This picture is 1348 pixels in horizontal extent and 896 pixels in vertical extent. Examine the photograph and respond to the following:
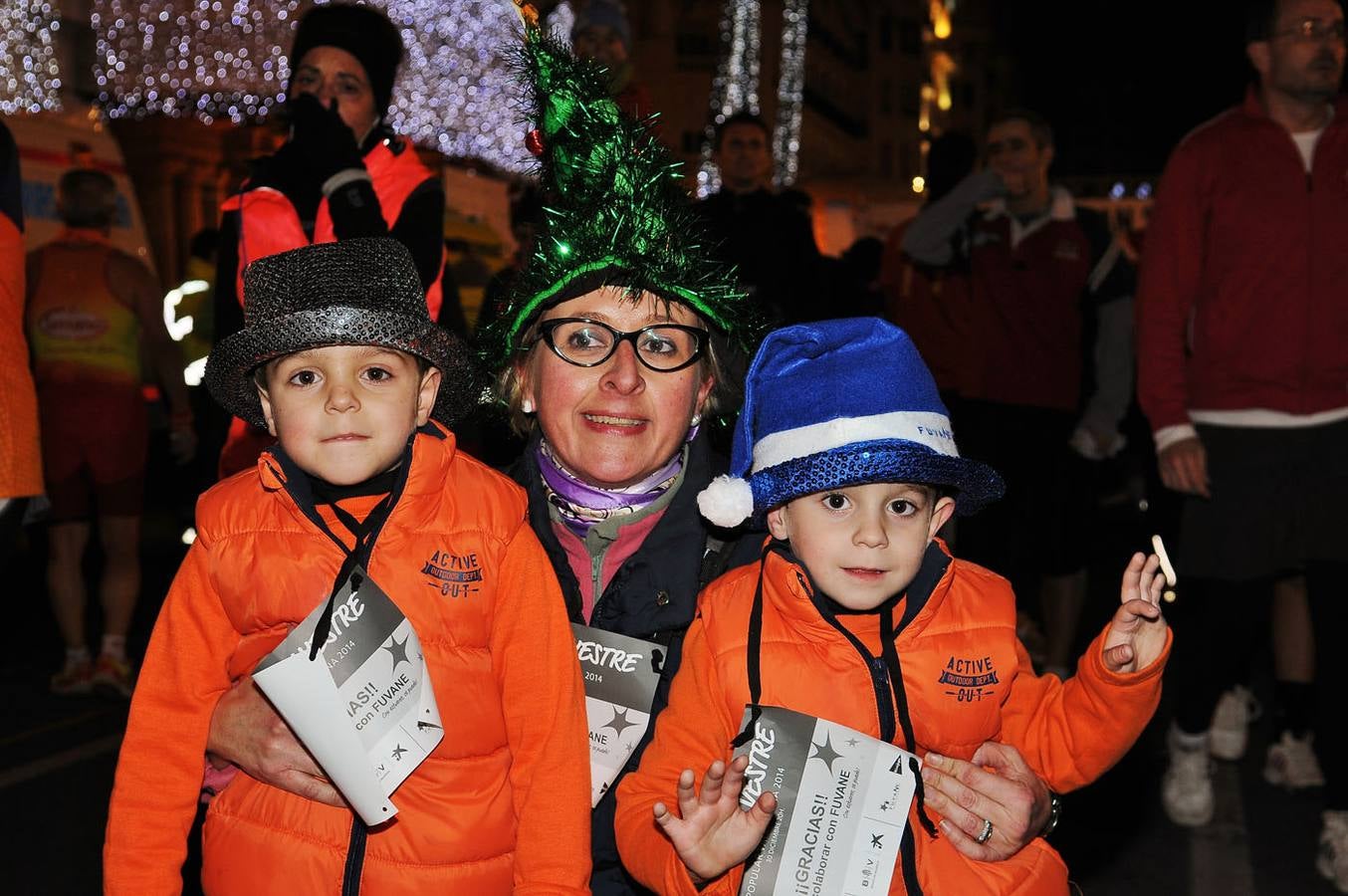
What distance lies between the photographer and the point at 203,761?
224 centimetres

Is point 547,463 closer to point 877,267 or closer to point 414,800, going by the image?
point 414,800

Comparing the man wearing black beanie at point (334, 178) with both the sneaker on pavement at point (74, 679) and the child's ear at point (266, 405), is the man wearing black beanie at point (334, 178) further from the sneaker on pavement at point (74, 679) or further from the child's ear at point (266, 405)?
the sneaker on pavement at point (74, 679)

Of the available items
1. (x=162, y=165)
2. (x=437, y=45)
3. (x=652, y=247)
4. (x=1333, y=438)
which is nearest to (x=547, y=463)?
(x=652, y=247)

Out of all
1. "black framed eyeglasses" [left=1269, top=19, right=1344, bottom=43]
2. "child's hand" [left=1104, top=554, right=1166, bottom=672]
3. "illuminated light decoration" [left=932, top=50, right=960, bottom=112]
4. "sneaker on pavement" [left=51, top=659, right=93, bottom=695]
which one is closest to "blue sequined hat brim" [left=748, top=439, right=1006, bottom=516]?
"child's hand" [left=1104, top=554, right=1166, bottom=672]

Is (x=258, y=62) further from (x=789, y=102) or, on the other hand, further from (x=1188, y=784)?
(x=789, y=102)

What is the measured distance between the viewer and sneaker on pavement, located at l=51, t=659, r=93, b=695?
5.95 meters

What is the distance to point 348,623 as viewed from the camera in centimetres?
211

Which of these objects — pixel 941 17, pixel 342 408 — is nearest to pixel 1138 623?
pixel 342 408

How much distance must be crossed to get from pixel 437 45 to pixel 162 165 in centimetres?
479

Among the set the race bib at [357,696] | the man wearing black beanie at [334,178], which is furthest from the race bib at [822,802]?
the man wearing black beanie at [334,178]

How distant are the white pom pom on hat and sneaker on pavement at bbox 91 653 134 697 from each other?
4.47 meters

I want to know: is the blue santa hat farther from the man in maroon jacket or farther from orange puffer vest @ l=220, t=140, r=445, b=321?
the man in maroon jacket

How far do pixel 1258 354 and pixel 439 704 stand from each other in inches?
115

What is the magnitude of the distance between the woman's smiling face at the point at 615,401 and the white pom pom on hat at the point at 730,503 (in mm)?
232
